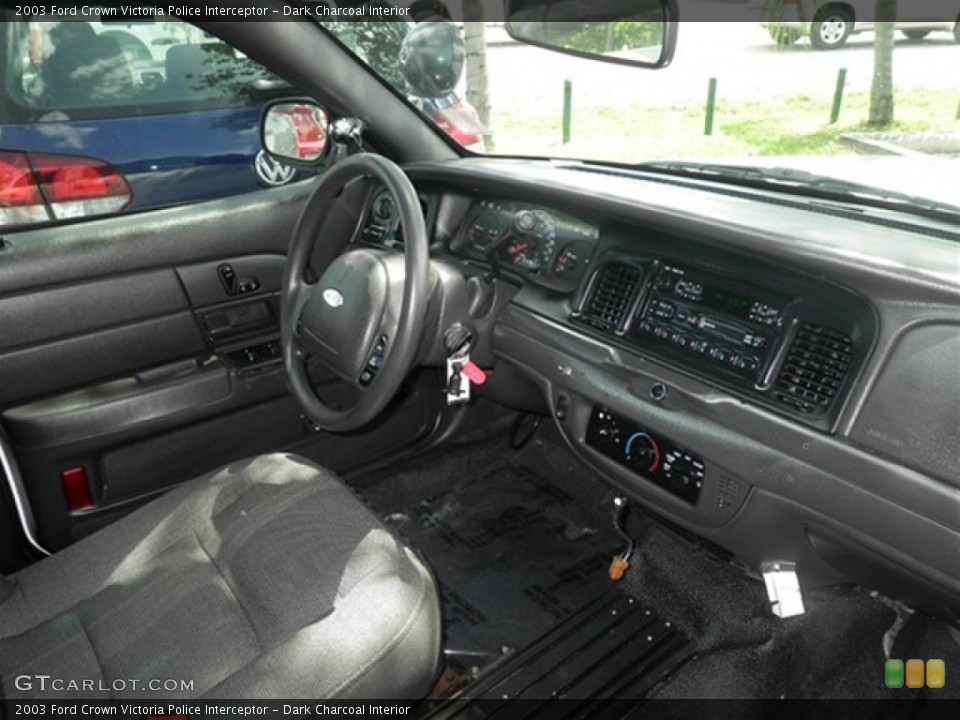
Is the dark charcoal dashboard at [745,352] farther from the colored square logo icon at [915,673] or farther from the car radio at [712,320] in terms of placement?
the colored square logo icon at [915,673]

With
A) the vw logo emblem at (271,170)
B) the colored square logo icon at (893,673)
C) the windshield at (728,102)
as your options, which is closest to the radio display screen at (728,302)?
the windshield at (728,102)

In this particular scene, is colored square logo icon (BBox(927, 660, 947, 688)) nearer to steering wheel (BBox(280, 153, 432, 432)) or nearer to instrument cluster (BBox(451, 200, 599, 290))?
instrument cluster (BBox(451, 200, 599, 290))

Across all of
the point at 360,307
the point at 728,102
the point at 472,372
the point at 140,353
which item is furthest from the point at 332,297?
the point at 728,102

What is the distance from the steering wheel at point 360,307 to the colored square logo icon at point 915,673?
4.87 feet

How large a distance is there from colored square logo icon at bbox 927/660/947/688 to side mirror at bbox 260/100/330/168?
7.11ft

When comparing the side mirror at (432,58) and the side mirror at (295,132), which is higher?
the side mirror at (432,58)

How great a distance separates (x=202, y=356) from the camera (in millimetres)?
2383

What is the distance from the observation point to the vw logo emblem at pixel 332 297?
1877mm

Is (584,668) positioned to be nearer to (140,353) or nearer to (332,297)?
(332,297)

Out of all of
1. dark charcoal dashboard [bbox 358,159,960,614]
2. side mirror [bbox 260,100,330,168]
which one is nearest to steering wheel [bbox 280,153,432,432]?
dark charcoal dashboard [bbox 358,159,960,614]

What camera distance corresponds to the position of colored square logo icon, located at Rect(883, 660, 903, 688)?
2031 millimetres

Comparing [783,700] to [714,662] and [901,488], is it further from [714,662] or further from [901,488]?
[901,488]

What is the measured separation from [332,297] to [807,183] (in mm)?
1152

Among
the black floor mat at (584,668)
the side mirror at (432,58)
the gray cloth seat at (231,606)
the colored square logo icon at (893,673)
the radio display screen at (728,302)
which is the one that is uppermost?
Result: the side mirror at (432,58)
